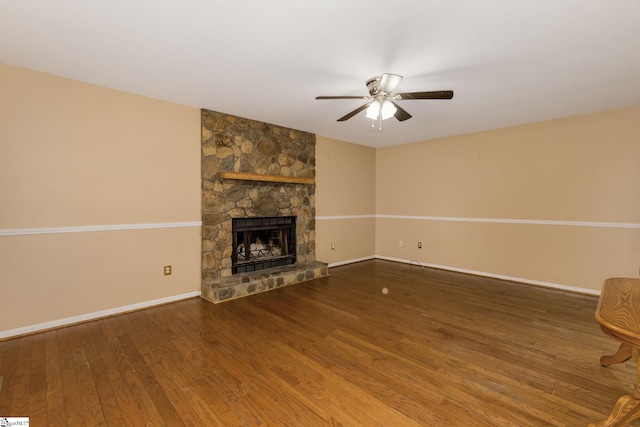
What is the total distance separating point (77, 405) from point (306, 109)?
3214 millimetres

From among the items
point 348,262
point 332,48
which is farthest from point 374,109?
point 348,262

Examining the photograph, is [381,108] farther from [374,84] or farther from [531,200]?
[531,200]

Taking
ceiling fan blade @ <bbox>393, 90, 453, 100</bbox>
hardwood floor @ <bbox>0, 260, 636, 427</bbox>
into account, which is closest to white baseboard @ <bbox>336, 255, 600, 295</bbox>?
hardwood floor @ <bbox>0, 260, 636, 427</bbox>

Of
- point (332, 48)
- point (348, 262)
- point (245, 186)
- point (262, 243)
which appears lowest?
point (348, 262)

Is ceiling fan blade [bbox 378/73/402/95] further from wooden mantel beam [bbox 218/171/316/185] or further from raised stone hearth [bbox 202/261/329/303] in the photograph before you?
raised stone hearth [bbox 202/261/329/303]

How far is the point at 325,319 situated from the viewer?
9.12 feet

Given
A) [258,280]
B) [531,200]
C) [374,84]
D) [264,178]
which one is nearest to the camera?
[374,84]

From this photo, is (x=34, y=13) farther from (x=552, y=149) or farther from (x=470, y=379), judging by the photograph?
(x=552, y=149)

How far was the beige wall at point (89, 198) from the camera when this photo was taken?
94.4 inches

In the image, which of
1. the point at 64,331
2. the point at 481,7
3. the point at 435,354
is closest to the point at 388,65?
the point at 481,7

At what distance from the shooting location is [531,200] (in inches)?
156

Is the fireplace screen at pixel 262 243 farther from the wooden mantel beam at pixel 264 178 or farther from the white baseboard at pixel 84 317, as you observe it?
the white baseboard at pixel 84 317

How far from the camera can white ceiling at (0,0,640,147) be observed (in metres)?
1.69

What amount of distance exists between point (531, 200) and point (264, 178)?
3726mm
